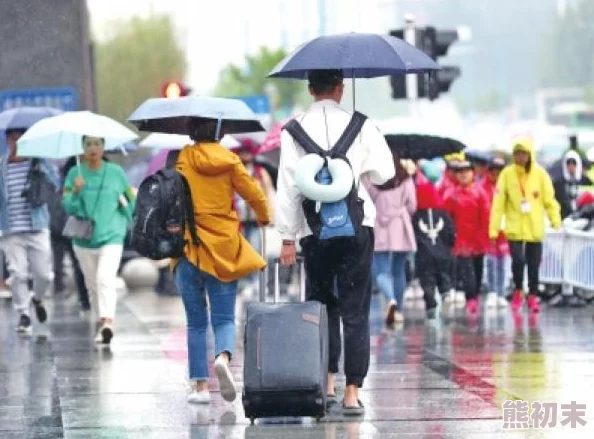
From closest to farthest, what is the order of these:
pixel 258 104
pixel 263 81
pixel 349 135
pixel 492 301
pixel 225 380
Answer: pixel 349 135 < pixel 225 380 < pixel 492 301 < pixel 258 104 < pixel 263 81

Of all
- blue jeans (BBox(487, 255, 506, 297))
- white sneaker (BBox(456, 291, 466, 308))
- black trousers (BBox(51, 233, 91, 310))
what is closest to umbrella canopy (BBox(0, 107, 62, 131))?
black trousers (BBox(51, 233, 91, 310))

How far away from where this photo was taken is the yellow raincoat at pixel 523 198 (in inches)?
727

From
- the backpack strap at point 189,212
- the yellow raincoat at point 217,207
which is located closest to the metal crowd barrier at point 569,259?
the yellow raincoat at point 217,207

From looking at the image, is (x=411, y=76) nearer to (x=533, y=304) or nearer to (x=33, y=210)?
(x=533, y=304)

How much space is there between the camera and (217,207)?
10875mm

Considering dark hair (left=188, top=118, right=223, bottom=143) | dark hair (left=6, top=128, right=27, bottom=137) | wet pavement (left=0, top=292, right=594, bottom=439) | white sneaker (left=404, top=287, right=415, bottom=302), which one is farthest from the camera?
white sneaker (left=404, top=287, right=415, bottom=302)

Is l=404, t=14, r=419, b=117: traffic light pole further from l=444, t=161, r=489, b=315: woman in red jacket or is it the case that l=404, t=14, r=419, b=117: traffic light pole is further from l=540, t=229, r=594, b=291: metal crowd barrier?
l=444, t=161, r=489, b=315: woman in red jacket

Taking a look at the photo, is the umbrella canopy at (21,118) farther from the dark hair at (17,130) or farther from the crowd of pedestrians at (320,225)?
the crowd of pedestrians at (320,225)

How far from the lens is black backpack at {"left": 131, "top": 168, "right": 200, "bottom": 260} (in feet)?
35.2

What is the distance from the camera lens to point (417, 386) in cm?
1183

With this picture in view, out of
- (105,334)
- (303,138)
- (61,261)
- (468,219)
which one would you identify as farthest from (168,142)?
(61,261)

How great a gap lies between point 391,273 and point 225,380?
7.21 metres

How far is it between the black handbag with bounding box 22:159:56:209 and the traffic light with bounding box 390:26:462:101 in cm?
772

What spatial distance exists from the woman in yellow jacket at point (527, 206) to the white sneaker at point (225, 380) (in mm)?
8121
